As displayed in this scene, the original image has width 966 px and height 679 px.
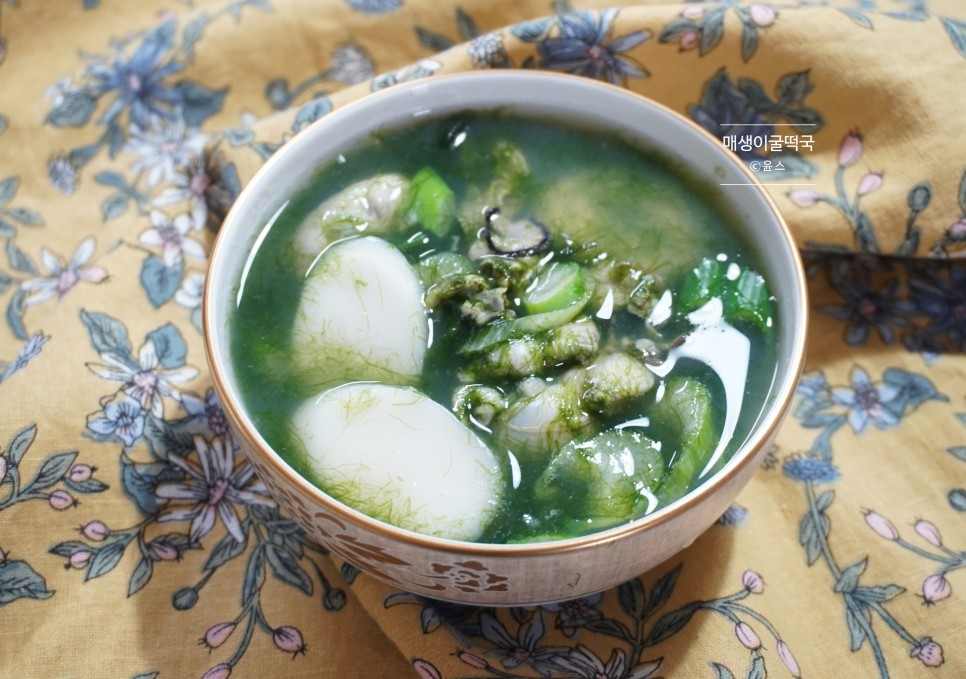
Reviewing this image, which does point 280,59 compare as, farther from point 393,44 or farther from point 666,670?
point 666,670

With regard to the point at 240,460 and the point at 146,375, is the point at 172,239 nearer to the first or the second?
the point at 146,375

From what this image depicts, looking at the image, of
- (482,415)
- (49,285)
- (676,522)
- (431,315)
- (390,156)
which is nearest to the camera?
(676,522)

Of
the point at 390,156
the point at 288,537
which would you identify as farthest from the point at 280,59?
the point at 288,537

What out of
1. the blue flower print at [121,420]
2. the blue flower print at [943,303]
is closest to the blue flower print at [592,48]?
the blue flower print at [943,303]

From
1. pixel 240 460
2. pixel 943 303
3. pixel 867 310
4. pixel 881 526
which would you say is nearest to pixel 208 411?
pixel 240 460

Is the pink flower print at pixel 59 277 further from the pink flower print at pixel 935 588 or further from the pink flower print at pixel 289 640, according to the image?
the pink flower print at pixel 935 588

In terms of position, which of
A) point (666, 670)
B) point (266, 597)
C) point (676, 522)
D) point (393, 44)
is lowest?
point (666, 670)

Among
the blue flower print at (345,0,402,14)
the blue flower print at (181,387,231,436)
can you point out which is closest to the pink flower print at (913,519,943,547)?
the blue flower print at (181,387,231,436)
